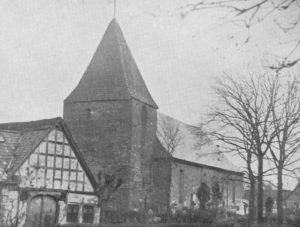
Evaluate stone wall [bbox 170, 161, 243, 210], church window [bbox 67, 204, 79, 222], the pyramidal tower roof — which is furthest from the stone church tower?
church window [bbox 67, 204, 79, 222]

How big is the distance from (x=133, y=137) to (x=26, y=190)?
18.9 m

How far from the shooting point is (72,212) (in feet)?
98.5

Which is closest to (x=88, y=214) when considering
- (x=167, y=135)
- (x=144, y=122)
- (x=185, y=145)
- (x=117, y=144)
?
(x=117, y=144)

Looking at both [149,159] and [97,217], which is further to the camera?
[149,159]

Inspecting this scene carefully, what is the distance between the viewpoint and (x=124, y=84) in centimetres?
4619

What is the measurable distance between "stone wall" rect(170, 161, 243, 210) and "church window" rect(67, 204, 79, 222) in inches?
670

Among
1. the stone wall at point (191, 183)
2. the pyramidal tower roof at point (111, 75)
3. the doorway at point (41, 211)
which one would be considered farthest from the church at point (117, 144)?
the doorway at point (41, 211)

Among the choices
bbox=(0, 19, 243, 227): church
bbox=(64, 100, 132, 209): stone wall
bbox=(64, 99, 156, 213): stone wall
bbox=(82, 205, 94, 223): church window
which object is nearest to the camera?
bbox=(0, 19, 243, 227): church

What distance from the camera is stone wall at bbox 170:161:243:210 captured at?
50219 mm

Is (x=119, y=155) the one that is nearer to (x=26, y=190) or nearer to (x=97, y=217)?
(x=97, y=217)

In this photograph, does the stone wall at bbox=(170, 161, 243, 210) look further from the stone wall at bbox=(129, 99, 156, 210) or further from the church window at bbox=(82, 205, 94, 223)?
the church window at bbox=(82, 205, 94, 223)

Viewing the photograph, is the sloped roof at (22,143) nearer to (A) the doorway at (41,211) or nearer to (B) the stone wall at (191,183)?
(A) the doorway at (41,211)

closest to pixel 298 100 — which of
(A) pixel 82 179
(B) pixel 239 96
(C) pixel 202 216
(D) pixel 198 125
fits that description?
(B) pixel 239 96

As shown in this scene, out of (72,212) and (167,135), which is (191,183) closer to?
(167,135)
